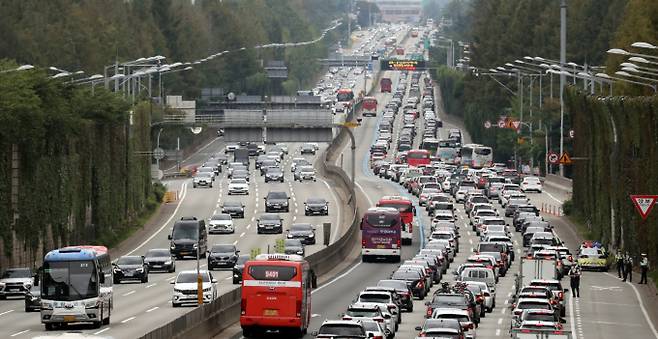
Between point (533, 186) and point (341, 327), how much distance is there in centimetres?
10213

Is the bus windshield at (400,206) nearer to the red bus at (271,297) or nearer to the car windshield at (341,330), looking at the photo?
the red bus at (271,297)

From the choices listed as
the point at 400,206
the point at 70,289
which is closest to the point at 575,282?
the point at 70,289

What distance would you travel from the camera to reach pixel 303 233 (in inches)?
4296

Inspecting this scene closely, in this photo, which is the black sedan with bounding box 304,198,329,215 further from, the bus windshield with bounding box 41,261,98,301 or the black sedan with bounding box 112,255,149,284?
the bus windshield with bounding box 41,261,98,301

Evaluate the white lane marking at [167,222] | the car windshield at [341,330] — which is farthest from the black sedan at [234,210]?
the car windshield at [341,330]

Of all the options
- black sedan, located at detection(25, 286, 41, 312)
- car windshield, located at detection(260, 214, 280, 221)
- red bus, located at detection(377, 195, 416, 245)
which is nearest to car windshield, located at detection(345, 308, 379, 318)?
black sedan, located at detection(25, 286, 41, 312)

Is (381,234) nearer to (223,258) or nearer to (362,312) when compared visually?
(223,258)

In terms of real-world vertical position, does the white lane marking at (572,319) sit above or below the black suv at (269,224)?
below

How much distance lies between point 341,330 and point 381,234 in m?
50.5

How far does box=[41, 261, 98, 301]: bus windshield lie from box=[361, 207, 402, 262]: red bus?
4142 centimetres

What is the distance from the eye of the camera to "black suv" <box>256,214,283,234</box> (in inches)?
4555

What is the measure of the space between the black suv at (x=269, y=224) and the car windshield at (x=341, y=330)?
66756 millimetres

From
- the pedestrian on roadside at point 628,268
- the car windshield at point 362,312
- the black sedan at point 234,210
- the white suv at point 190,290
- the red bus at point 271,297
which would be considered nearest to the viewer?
the red bus at point 271,297

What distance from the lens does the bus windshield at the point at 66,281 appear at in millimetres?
57562
